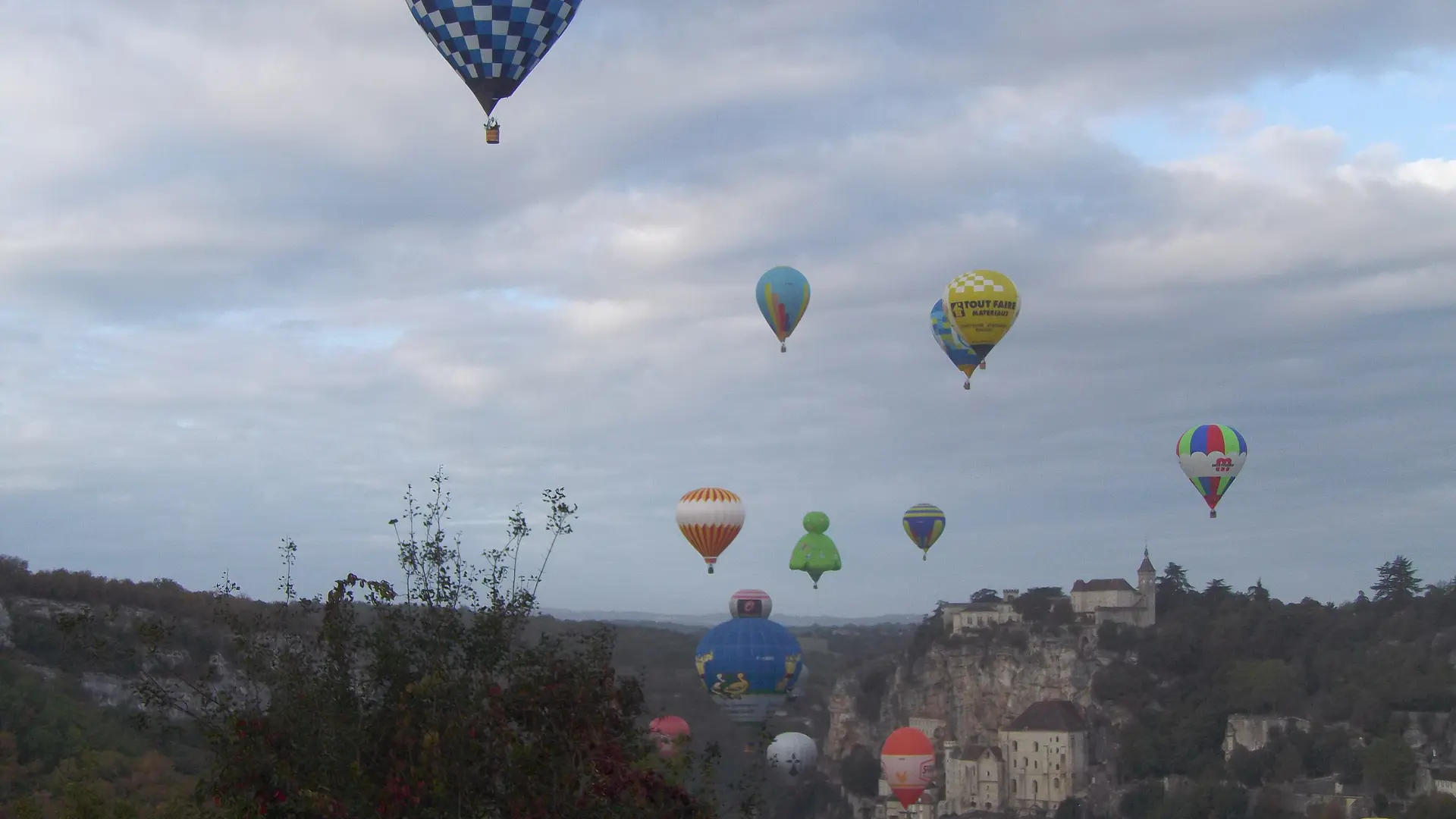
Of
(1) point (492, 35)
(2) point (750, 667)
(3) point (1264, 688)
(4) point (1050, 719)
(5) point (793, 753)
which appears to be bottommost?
(5) point (793, 753)

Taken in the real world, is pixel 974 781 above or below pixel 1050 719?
below

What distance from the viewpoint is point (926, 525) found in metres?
64.9

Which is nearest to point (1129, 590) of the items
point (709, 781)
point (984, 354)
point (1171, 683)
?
point (1171, 683)

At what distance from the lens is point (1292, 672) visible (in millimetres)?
85188

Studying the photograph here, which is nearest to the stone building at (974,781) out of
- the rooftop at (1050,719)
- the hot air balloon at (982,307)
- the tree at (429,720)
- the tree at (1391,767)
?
the rooftop at (1050,719)

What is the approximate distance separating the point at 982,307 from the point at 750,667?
697 inches

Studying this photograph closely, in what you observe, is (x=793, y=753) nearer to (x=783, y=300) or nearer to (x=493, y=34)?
(x=783, y=300)

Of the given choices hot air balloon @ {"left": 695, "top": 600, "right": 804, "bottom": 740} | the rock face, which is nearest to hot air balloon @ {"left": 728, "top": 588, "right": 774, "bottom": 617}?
hot air balloon @ {"left": 695, "top": 600, "right": 804, "bottom": 740}

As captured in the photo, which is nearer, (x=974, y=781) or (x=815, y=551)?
(x=815, y=551)

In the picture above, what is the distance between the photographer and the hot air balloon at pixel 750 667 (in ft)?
185

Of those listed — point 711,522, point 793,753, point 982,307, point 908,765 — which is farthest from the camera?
point 793,753

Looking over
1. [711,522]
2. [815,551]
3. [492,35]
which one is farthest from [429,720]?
[815,551]

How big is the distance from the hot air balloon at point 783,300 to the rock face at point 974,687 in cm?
4764

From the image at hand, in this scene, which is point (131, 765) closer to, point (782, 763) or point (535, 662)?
point (535, 662)
